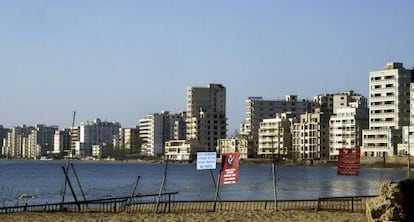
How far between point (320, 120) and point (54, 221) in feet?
556

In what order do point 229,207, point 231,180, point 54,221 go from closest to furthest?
point 54,221 → point 231,180 → point 229,207

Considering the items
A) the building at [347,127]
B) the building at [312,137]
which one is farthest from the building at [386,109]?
the building at [312,137]

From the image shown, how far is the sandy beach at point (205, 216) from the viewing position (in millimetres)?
26484

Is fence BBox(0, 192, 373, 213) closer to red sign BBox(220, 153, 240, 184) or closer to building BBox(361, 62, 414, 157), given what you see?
red sign BBox(220, 153, 240, 184)

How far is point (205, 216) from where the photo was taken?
2772cm

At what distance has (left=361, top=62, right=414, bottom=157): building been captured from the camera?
162 metres

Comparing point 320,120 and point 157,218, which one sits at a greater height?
point 320,120

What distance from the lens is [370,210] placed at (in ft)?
70.1

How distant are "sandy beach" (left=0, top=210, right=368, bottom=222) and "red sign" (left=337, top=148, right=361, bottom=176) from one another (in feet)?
5.20

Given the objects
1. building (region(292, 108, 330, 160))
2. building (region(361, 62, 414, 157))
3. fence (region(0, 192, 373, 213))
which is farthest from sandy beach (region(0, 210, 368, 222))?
building (region(292, 108, 330, 160))

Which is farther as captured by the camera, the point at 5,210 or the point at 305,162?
the point at 305,162

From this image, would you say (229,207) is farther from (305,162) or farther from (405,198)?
(305,162)

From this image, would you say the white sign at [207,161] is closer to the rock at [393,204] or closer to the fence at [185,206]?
the fence at [185,206]

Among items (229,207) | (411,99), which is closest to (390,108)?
(411,99)
